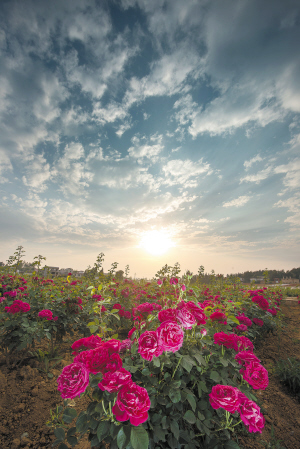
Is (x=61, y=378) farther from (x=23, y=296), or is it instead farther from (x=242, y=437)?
(x=23, y=296)

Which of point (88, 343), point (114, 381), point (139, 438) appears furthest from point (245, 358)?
point (88, 343)

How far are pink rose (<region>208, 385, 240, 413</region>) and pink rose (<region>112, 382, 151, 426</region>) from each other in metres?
0.49

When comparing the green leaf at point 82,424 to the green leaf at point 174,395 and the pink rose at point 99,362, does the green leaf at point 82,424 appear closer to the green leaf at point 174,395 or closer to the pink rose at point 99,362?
the pink rose at point 99,362

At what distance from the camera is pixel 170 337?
1284 millimetres

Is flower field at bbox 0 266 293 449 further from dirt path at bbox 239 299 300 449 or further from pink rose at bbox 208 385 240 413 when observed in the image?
dirt path at bbox 239 299 300 449

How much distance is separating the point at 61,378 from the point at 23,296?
2.94 meters

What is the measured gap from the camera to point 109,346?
1.24 meters

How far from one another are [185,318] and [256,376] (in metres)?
0.72

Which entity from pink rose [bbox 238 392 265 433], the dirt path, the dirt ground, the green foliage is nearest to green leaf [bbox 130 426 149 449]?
pink rose [bbox 238 392 265 433]

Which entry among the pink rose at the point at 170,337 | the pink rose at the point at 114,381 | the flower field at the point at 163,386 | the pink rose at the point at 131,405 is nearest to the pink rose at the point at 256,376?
the flower field at the point at 163,386

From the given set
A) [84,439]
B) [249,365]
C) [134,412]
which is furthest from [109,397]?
[84,439]

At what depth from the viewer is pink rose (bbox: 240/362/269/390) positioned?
4.87 ft

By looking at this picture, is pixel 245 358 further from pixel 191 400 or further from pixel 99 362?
pixel 99 362

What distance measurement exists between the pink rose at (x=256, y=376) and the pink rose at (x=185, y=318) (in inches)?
24.2
